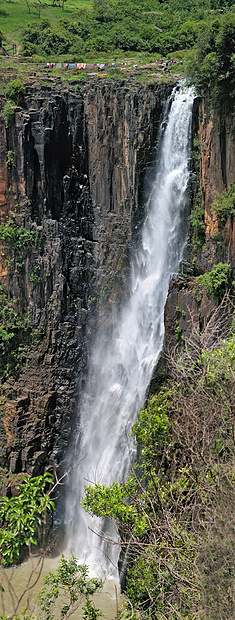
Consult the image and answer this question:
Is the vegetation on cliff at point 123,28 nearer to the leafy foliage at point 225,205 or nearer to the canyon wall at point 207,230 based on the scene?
the canyon wall at point 207,230

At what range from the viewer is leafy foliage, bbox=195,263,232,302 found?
17.4 m

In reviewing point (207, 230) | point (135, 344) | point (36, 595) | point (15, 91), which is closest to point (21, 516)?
point (36, 595)

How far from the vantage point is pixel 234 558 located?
9609 millimetres

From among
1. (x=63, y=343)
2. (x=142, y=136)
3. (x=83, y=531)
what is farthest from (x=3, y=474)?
(x=142, y=136)

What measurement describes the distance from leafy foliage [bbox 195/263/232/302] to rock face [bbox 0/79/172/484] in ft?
15.5

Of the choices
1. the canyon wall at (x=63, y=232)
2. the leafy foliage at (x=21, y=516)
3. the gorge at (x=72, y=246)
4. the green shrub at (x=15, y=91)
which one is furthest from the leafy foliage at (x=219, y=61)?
the leafy foliage at (x=21, y=516)

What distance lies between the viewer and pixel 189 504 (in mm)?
14273

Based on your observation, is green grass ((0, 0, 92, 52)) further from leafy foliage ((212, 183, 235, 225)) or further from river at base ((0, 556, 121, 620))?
river at base ((0, 556, 121, 620))

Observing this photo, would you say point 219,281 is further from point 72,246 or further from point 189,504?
point 72,246

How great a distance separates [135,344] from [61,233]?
5.21 meters

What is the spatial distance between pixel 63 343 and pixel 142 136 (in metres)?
8.33

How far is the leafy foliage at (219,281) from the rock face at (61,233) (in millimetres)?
4710

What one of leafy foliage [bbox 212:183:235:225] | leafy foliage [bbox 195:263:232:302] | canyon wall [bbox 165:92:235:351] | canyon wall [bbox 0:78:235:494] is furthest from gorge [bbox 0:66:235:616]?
leafy foliage [bbox 212:183:235:225]

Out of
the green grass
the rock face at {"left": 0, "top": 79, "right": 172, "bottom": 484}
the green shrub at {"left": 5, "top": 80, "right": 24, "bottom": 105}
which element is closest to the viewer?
the rock face at {"left": 0, "top": 79, "right": 172, "bottom": 484}
